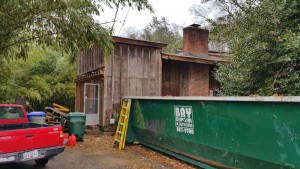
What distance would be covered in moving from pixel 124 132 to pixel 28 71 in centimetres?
1225

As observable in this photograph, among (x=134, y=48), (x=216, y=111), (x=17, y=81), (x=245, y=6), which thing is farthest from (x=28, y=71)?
(x=216, y=111)

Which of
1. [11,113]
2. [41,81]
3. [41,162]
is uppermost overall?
[41,81]

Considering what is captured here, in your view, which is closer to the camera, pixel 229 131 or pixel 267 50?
pixel 229 131

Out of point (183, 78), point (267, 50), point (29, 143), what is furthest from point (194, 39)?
point (29, 143)

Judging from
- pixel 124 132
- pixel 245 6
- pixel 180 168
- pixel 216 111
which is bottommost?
pixel 180 168

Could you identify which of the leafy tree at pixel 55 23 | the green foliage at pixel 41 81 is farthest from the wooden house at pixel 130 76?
the green foliage at pixel 41 81

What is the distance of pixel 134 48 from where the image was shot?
12.9m

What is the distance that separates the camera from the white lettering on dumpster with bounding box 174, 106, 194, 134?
6820 millimetres

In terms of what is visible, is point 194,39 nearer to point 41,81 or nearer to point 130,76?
point 130,76

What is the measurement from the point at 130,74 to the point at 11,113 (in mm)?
6075

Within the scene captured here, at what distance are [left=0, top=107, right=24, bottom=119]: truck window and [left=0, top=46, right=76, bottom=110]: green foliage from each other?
30.9ft

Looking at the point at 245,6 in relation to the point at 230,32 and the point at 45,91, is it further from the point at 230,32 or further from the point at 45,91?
the point at 45,91

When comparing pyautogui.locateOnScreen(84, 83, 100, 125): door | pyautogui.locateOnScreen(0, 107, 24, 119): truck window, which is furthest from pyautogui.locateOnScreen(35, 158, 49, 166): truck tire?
pyautogui.locateOnScreen(84, 83, 100, 125): door

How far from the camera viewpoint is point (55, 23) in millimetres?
7875
